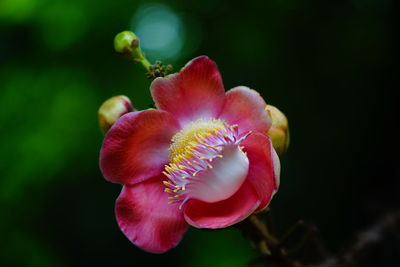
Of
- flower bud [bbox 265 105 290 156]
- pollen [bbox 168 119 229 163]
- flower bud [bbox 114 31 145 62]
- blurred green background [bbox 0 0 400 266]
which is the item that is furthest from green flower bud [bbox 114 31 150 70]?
blurred green background [bbox 0 0 400 266]


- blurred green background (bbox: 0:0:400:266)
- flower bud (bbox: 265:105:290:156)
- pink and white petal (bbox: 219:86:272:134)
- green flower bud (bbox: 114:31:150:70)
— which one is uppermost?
green flower bud (bbox: 114:31:150:70)

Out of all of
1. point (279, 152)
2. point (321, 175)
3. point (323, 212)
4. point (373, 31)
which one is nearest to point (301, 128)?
point (321, 175)

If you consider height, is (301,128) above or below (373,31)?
below

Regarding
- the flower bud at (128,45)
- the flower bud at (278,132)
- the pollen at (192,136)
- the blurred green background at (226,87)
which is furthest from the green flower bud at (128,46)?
the blurred green background at (226,87)

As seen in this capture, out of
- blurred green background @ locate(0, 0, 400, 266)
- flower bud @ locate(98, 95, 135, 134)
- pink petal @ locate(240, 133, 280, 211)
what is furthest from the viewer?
blurred green background @ locate(0, 0, 400, 266)

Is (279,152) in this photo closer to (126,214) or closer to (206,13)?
(126,214)

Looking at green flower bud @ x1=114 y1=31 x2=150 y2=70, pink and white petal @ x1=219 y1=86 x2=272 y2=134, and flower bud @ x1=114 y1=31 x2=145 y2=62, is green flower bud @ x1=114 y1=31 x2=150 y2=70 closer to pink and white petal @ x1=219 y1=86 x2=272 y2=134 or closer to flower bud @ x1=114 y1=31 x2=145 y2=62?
flower bud @ x1=114 y1=31 x2=145 y2=62

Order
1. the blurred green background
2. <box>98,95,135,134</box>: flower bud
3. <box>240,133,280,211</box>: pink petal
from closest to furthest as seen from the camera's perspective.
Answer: <box>240,133,280,211</box>: pink petal, <box>98,95,135,134</box>: flower bud, the blurred green background

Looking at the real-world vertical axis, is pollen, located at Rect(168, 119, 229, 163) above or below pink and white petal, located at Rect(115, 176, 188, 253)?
above

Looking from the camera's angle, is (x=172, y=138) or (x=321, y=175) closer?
(x=172, y=138)

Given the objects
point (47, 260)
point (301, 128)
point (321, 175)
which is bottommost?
point (47, 260)
